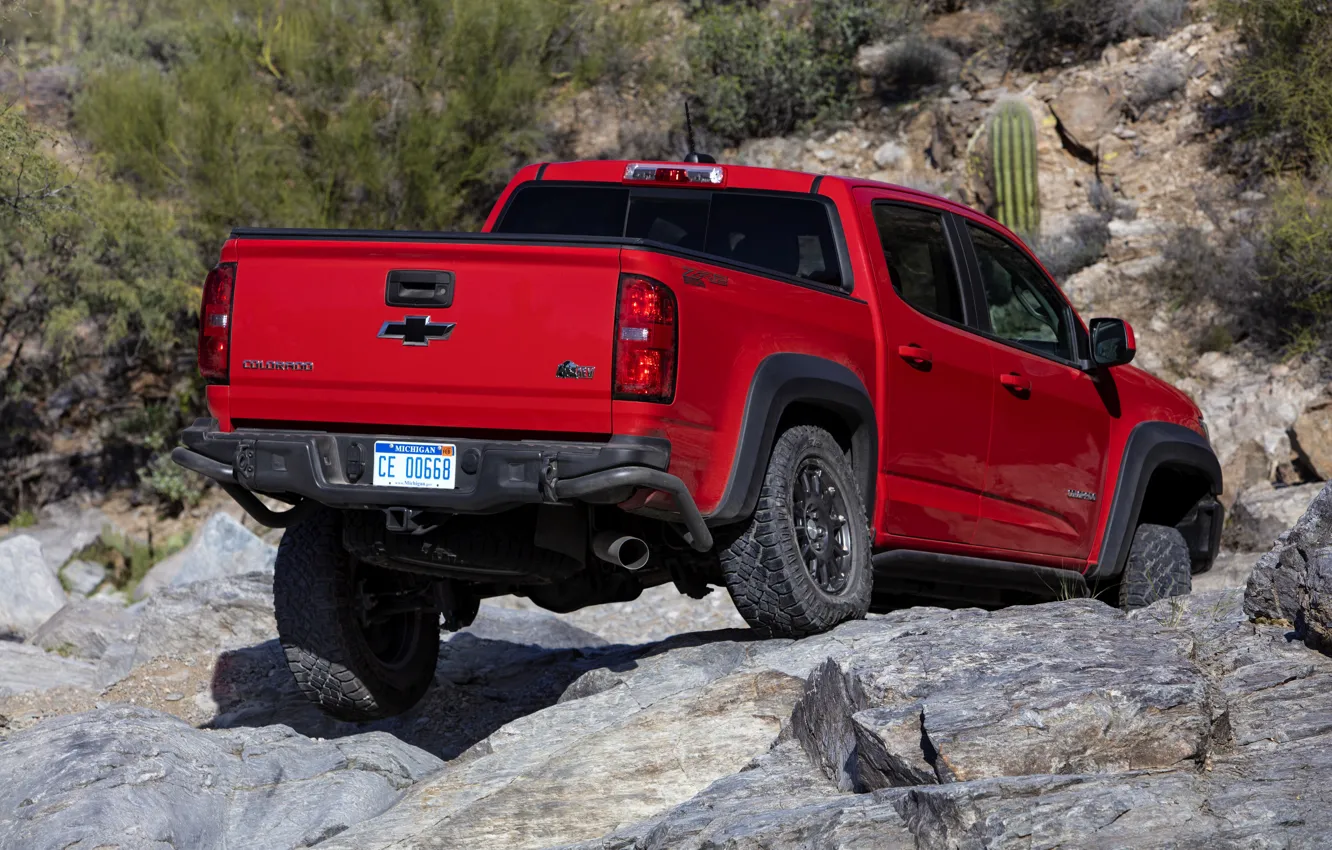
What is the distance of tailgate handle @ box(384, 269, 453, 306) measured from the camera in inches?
184

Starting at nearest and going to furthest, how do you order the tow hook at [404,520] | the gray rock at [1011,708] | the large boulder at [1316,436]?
the gray rock at [1011,708] → the tow hook at [404,520] → the large boulder at [1316,436]

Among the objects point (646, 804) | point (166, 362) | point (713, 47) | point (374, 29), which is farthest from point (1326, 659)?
point (713, 47)

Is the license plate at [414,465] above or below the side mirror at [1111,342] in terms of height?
below

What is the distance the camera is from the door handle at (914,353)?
5.75 metres

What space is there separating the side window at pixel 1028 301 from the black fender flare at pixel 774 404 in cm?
140

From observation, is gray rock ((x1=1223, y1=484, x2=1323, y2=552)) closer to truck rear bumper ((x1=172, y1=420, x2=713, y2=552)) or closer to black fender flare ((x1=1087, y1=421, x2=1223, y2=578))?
black fender flare ((x1=1087, y1=421, x2=1223, y2=578))

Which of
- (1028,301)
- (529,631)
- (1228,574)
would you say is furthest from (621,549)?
(1228,574)

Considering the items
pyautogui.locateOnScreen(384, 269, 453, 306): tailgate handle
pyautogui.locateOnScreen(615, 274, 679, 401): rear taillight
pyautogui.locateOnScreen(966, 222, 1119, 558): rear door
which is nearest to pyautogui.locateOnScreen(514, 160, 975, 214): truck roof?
pyautogui.locateOnScreen(966, 222, 1119, 558): rear door

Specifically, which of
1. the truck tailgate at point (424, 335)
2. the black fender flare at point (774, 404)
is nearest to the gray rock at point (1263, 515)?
the black fender flare at point (774, 404)

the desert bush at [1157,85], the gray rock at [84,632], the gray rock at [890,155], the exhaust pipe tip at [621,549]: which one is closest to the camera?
the exhaust pipe tip at [621,549]

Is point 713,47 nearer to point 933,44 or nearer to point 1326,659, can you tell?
point 933,44

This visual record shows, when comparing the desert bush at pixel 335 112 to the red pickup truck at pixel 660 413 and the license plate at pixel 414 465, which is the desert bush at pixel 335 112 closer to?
the red pickup truck at pixel 660 413

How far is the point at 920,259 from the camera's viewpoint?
6176 mm

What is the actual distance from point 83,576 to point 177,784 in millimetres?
9889
